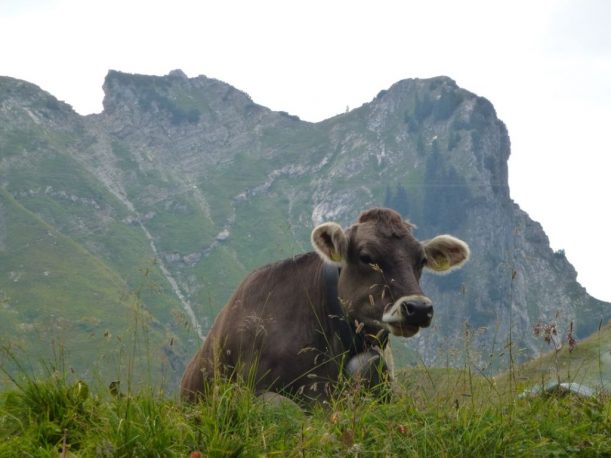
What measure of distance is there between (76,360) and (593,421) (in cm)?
16273

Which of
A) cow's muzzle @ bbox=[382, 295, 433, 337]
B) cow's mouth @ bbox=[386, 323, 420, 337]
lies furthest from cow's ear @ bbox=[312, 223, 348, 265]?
cow's mouth @ bbox=[386, 323, 420, 337]

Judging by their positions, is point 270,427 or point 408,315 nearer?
point 270,427

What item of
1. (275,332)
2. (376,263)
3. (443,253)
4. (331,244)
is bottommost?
(275,332)

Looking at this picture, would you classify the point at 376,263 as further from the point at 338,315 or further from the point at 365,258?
the point at 338,315

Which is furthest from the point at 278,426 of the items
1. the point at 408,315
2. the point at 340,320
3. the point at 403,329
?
the point at 340,320

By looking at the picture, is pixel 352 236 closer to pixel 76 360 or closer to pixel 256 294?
pixel 256 294

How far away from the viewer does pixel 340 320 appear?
8828 millimetres

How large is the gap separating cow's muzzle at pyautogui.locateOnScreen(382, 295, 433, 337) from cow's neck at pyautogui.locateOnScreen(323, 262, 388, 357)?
536 millimetres

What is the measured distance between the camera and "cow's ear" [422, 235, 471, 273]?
9602mm

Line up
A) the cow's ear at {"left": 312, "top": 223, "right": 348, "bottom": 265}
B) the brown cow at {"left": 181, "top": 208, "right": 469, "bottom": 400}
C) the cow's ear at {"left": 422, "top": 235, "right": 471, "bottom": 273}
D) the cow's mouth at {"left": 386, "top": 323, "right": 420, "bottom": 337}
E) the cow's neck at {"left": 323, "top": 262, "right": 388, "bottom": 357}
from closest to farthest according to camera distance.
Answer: the cow's mouth at {"left": 386, "top": 323, "right": 420, "bottom": 337}
the brown cow at {"left": 181, "top": 208, "right": 469, "bottom": 400}
the cow's neck at {"left": 323, "top": 262, "right": 388, "bottom": 357}
the cow's ear at {"left": 312, "top": 223, "right": 348, "bottom": 265}
the cow's ear at {"left": 422, "top": 235, "right": 471, "bottom": 273}

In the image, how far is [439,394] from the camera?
627 centimetres

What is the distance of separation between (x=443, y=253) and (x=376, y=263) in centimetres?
142

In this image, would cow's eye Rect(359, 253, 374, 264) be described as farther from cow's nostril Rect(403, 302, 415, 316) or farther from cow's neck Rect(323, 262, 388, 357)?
cow's nostril Rect(403, 302, 415, 316)

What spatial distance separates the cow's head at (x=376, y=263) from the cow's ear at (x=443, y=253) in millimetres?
→ 30
